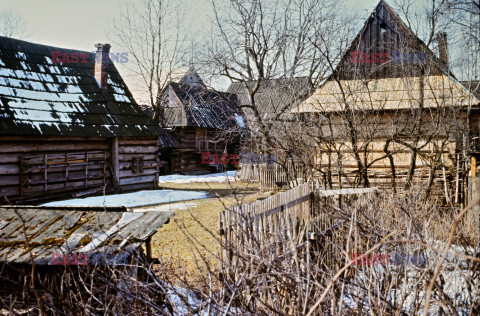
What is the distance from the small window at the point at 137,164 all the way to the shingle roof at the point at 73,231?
1277cm

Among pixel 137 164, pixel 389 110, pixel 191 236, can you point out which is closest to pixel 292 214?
A: pixel 191 236

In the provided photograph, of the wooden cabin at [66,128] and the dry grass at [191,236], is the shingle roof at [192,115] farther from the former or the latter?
the dry grass at [191,236]

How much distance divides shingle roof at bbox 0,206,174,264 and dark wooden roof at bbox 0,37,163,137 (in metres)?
9.49

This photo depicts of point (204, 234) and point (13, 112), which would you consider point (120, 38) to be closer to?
point (13, 112)

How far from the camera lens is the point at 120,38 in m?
28.4

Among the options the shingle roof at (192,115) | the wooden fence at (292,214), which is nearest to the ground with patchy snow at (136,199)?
the wooden fence at (292,214)

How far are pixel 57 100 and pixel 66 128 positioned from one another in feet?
5.44

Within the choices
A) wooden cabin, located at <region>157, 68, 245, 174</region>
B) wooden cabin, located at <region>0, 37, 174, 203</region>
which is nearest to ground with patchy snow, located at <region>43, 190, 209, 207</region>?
wooden cabin, located at <region>0, 37, 174, 203</region>

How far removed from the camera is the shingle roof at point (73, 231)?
429 centimetres

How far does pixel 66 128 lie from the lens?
15234 mm

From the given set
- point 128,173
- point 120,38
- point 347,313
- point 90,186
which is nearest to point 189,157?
point 120,38

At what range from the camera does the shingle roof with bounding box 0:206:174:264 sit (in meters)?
4.29

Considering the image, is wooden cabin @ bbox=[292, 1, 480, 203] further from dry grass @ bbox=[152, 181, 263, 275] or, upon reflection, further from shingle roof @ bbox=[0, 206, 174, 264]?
shingle roof @ bbox=[0, 206, 174, 264]

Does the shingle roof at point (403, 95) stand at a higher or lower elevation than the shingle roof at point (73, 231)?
higher
